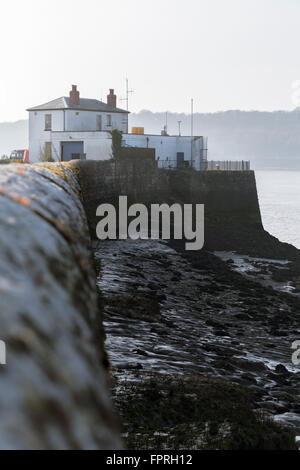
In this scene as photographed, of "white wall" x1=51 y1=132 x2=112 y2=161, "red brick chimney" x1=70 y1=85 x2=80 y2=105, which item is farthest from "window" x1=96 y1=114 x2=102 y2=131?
"white wall" x1=51 y1=132 x2=112 y2=161

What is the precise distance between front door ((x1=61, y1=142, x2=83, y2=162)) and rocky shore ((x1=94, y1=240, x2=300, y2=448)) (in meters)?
19.3

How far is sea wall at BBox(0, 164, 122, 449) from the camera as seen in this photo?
57.8 inches

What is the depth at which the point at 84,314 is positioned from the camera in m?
2.49

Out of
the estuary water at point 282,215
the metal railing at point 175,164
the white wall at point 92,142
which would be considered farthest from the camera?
the estuary water at point 282,215

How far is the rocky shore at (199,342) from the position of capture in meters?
11.7

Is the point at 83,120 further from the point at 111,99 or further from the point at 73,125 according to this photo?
the point at 111,99

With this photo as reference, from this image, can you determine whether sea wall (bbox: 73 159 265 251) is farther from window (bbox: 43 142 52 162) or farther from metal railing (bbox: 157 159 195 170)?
window (bbox: 43 142 52 162)

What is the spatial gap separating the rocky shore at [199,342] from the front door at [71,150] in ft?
63.4

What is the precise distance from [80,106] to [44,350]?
64.3 metres

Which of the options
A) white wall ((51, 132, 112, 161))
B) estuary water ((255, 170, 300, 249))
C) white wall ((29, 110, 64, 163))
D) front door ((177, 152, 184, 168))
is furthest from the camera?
estuary water ((255, 170, 300, 249))

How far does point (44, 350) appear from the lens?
1700 millimetres

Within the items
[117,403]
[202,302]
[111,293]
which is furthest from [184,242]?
[117,403]

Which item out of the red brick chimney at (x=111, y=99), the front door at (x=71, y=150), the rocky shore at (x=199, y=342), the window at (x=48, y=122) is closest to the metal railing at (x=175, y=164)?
the front door at (x=71, y=150)

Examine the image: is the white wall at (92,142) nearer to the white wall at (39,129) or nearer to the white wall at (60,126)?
the white wall at (60,126)
